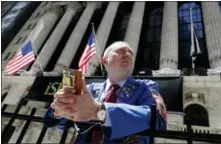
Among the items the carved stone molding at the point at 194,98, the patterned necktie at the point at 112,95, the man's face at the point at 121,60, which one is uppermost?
the carved stone molding at the point at 194,98

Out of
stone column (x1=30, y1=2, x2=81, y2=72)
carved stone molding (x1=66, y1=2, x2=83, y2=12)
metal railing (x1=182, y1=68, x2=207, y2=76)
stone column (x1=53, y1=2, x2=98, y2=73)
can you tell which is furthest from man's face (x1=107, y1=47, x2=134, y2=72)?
carved stone molding (x1=66, y1=2, x2=83, y2=12)

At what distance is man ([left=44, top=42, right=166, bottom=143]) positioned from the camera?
5.62 ft

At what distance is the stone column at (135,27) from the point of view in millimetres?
22978

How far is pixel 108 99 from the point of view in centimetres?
238

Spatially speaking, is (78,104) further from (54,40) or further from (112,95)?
(54,40)

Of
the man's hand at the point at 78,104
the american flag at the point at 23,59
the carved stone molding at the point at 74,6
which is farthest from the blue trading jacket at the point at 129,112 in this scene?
the carved stone molding at the point at 74,6

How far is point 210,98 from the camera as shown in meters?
14.5

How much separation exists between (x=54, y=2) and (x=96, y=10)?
7.58 meters

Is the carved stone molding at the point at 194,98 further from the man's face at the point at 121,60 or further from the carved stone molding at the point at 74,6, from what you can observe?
the carved stone molding at the point at 74,6

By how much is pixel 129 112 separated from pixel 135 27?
77.9 ft

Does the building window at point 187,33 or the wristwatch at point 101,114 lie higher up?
the building window at point 187,33

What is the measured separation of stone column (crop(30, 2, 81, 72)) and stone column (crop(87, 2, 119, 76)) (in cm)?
518

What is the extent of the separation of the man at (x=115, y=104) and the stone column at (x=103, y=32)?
18.3 m

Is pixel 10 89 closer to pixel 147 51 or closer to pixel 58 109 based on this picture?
pixel 147 51
